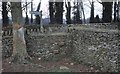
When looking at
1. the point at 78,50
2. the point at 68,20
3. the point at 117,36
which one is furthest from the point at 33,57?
the point at 68,20

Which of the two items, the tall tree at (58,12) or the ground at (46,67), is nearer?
the ground at (46,67)

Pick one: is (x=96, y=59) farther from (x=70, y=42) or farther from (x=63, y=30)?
(x=63, y=30)

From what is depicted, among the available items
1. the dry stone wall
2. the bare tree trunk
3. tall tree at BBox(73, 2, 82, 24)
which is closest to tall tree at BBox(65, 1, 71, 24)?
tall tree at BBox(73, 2, 82, 24)

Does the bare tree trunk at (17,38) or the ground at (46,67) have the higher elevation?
the bare tree trunk at (17,38)

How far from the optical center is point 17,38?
11133 mm

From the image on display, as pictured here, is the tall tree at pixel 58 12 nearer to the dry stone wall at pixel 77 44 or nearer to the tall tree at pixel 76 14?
the tall tree at pixel 76 14

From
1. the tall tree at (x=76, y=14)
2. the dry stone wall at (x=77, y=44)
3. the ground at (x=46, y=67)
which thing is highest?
the tall tree at (x=76, y=14)

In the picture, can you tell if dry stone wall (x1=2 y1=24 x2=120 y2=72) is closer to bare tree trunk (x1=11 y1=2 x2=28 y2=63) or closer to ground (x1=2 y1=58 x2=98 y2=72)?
ground (x1=2 y1=58 x2=98 y2=72)

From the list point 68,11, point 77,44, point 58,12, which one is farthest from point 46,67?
point 68,11

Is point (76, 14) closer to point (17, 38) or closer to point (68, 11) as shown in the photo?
point (68, 11)

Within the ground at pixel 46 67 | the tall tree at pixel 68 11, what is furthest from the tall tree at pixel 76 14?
the ground at pixel 46 67

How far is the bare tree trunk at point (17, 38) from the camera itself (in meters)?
10.7

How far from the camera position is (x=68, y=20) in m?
21.1

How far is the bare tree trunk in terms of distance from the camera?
10.7 metres
